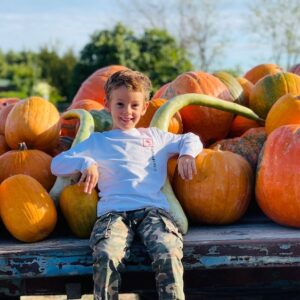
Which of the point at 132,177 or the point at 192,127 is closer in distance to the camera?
the point at 132,177

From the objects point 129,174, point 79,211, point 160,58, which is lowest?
point 79,211

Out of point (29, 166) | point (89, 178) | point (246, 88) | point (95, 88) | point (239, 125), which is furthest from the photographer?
point (95, 88)

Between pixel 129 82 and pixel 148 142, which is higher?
pixel 129 82

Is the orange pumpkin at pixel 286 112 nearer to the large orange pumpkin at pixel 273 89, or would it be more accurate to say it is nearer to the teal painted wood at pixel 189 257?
the large orange pumpkin at pixel 273 89

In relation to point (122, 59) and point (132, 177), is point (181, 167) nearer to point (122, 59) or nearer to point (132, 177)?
point (132, 177)

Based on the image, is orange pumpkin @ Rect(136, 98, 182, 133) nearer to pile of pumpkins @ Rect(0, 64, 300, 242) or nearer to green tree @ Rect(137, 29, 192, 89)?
pile of pumpkins @ Rect(0, 64, 300, 242)

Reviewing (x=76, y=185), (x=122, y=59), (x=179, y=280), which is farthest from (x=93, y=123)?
(x=122, y=59)

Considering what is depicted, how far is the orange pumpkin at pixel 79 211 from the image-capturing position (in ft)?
8.64

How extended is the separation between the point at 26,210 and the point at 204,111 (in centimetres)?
126

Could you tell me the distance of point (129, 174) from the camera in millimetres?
2703

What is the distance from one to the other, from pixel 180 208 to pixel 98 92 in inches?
66.2

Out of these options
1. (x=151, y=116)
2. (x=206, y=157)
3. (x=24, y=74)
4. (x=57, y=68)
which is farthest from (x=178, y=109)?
(x=24, y=74)

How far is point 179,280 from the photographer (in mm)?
2279

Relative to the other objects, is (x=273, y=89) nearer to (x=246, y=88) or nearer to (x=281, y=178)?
(x=246, y=88)
